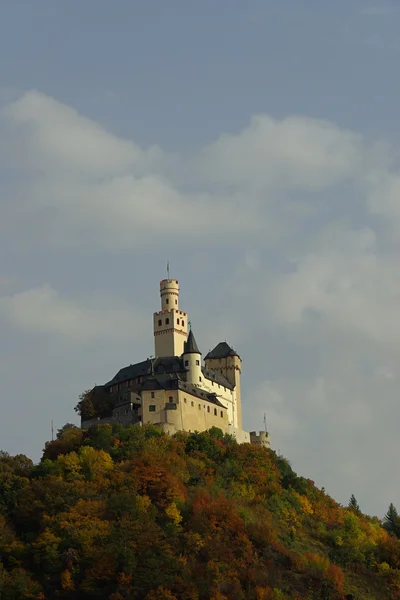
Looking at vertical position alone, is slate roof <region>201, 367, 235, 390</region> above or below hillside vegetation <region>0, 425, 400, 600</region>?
above

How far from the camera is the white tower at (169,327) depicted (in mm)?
149000

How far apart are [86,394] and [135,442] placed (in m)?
17.1

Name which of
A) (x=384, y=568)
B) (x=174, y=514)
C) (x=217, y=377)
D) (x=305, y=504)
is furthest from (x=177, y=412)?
(x=384, y=568)

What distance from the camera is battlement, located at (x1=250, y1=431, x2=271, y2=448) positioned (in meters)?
150

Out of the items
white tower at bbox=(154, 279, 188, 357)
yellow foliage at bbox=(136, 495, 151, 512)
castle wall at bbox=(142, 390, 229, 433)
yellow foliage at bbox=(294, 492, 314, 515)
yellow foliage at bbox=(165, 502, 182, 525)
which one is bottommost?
yellow foliage at bbox=(165, 502, 182, 525)

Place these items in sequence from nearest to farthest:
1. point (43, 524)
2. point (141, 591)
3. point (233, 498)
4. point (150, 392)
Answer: point (141, 591), point (43, 524), point (233, 498), point (150, 392)

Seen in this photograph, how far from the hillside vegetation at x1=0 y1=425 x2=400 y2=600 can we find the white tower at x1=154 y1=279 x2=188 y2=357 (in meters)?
13.8

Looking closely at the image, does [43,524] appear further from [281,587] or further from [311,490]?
[311,490]

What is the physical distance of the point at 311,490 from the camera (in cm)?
14075

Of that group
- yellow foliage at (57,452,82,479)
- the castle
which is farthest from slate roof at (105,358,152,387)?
yellow foliage at (57,452,82,479)

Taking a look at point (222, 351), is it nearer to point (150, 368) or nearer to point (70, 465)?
point (150, 368)

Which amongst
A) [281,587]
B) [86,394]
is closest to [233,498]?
[281,587]

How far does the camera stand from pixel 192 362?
144500 millimetres

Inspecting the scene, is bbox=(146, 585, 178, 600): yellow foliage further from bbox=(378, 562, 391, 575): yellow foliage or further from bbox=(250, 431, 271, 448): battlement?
bbox=(250, 431, 271, 448): battlement
